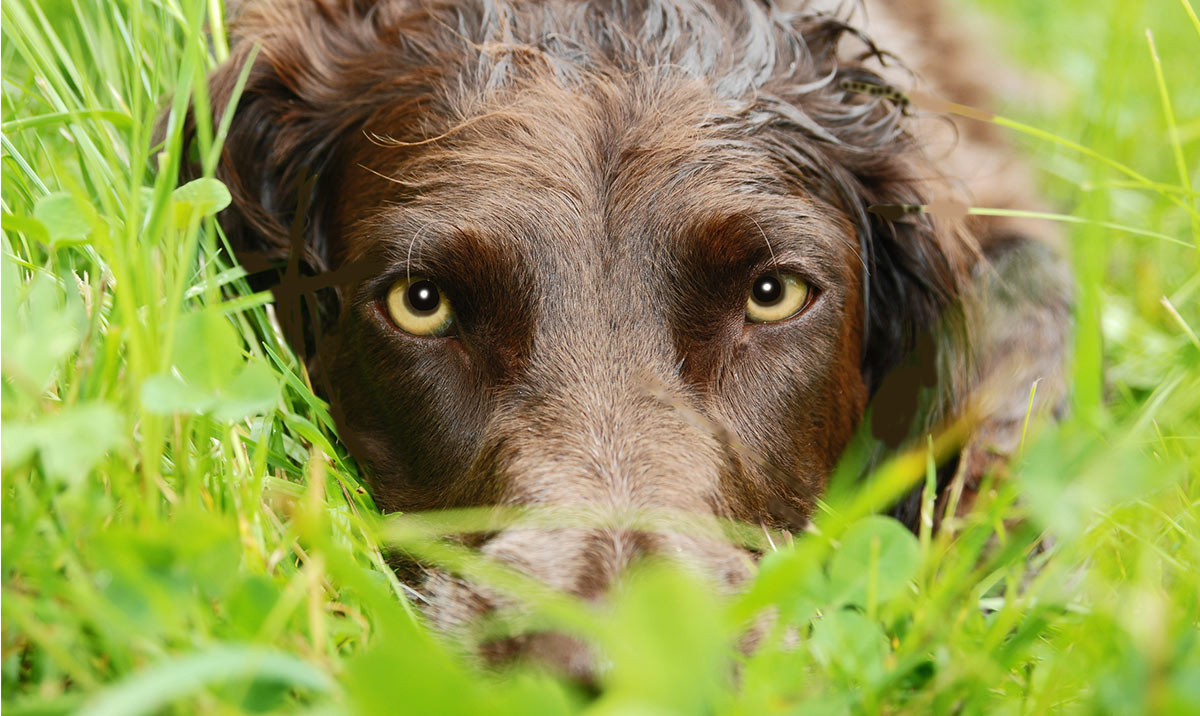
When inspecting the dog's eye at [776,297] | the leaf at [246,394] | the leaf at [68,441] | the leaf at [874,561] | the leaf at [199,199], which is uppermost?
the leaf at [199,199]

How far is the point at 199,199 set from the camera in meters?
2.04

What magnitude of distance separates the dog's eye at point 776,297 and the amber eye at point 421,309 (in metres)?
0.79

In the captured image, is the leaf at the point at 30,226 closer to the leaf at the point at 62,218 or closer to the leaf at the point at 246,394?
the leaf at the point at 62,218

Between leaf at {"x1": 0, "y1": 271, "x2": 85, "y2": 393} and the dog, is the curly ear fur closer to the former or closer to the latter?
the dog

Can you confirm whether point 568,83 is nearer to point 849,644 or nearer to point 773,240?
point 773,240

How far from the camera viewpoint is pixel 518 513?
2357 mm

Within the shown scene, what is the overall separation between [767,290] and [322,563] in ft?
5.11

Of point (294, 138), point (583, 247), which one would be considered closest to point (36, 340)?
point (583, 247)

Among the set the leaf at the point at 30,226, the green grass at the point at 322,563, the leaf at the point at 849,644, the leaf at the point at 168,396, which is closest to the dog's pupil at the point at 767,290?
the green grass at the point at 322,563

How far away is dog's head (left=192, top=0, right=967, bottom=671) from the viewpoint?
2.54 m

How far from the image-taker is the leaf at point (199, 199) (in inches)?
79.8

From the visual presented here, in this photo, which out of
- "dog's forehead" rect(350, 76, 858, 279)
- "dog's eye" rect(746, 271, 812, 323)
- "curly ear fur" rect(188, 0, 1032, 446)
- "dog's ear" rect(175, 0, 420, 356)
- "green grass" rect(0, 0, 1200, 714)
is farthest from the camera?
"dog's ear" rect(175, 0, 420, 356)

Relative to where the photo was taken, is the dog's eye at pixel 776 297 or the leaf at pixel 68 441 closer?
the leaf at pixel 68 441

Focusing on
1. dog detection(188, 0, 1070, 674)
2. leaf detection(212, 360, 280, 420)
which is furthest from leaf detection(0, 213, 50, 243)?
dog detection(188, 0, 1070, 674)
